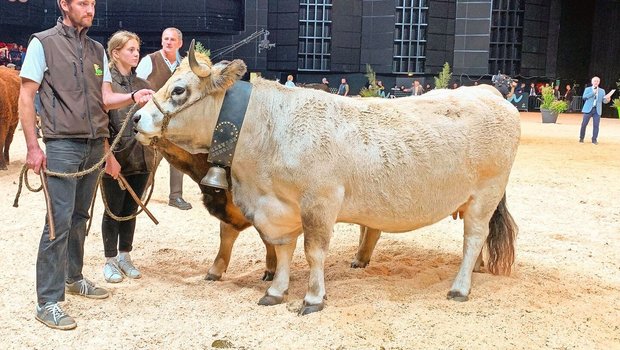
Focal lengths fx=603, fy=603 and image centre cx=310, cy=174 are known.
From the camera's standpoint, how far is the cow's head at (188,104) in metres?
3.70

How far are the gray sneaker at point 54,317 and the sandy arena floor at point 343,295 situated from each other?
0.06m

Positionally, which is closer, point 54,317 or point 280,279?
point 54,317

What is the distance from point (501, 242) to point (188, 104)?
257 centimetres

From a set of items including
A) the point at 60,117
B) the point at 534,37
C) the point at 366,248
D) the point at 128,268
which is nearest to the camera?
the point at 60,117

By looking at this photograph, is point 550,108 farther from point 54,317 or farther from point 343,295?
point 54,317

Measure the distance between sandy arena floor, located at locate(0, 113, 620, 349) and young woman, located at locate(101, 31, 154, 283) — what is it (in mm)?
171

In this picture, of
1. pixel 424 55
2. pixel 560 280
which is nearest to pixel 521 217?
pixel 560 280

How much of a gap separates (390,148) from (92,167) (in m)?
1.87

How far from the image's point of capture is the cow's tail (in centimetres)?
459

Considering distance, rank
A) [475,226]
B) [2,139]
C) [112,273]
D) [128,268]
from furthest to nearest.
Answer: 1. [2,139]
2. [128,268]
3. [112,273]
4. [475,226]

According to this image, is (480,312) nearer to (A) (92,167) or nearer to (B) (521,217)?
(A) (92,167)

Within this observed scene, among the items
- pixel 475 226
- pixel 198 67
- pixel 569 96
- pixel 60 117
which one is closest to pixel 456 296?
pixel 475 226

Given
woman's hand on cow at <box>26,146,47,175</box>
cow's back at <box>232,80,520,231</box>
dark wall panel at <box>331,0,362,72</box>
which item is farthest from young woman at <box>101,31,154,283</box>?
dark wall panel at <box>331,0,362,72</box>

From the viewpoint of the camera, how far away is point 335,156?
12.3ft
